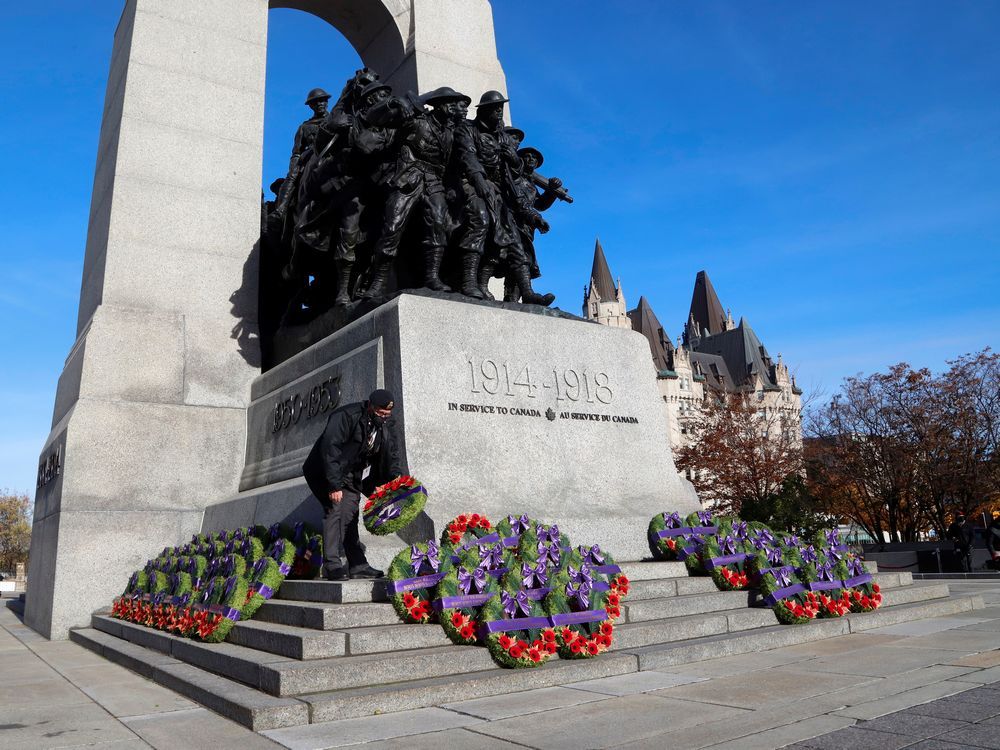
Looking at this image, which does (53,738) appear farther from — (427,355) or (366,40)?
(366,40)

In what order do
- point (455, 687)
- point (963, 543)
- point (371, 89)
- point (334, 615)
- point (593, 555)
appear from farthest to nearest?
point (963, 543), point (371, 89), point (593, 555), point (334, 615), point (455, 687)

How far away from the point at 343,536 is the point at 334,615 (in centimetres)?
95

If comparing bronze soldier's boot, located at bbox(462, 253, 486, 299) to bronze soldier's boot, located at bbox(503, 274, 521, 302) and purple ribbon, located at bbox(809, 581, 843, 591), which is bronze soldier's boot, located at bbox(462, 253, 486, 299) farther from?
purple ribbon, located at bbox(809, 581, 843, 591)

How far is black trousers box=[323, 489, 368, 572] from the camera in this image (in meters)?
5.91

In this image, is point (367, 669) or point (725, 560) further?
point (725, 560)

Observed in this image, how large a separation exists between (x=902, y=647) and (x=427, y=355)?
4.56 metres

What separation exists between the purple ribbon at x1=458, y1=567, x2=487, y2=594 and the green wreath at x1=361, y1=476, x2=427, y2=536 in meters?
0.62

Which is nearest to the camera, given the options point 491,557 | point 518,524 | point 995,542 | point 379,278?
point 491,557

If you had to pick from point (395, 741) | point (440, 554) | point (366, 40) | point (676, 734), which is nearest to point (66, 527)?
point (440, 554)

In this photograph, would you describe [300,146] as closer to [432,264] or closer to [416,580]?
[432,264]

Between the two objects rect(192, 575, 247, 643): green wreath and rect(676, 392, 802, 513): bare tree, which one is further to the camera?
rect(676, 392, 802, 513): bare tree

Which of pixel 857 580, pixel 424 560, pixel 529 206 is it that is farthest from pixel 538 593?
pixel 529 206

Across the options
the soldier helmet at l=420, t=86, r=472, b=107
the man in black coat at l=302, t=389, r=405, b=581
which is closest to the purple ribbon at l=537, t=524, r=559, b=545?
the man in black coat at l=302, t=389, r=405, b=581

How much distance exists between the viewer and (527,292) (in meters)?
9.79
